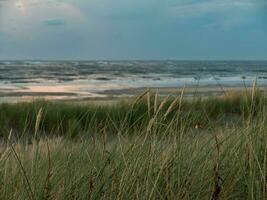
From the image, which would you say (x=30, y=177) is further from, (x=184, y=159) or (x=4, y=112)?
(x=4, y=112)

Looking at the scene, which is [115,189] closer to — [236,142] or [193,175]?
[193,175]

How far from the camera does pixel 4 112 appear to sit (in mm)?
9562

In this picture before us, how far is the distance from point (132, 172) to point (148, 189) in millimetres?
148

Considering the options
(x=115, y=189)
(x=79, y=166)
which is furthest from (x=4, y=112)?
(x=115, y=189)

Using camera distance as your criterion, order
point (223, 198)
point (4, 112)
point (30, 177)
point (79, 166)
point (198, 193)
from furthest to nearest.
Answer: point (4, 112) → point (79, 166) → point (30, 177) → point (198, 193) → point (223, 198)

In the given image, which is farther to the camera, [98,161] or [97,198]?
[98,161]

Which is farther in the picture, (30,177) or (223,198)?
(30,177)

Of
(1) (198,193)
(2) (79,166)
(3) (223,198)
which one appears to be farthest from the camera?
(2) (79,166)

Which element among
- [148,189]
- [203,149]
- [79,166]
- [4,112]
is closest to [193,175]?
[148,189]

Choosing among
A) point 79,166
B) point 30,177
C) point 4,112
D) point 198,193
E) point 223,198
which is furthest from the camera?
point 4,112

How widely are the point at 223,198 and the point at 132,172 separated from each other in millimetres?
473

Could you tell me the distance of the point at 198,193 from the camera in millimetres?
2541

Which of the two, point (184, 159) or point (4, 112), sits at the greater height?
point (184, 159)

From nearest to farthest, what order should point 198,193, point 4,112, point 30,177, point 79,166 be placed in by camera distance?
point 198,193
point 30,177
point 79,166
point 4,112
